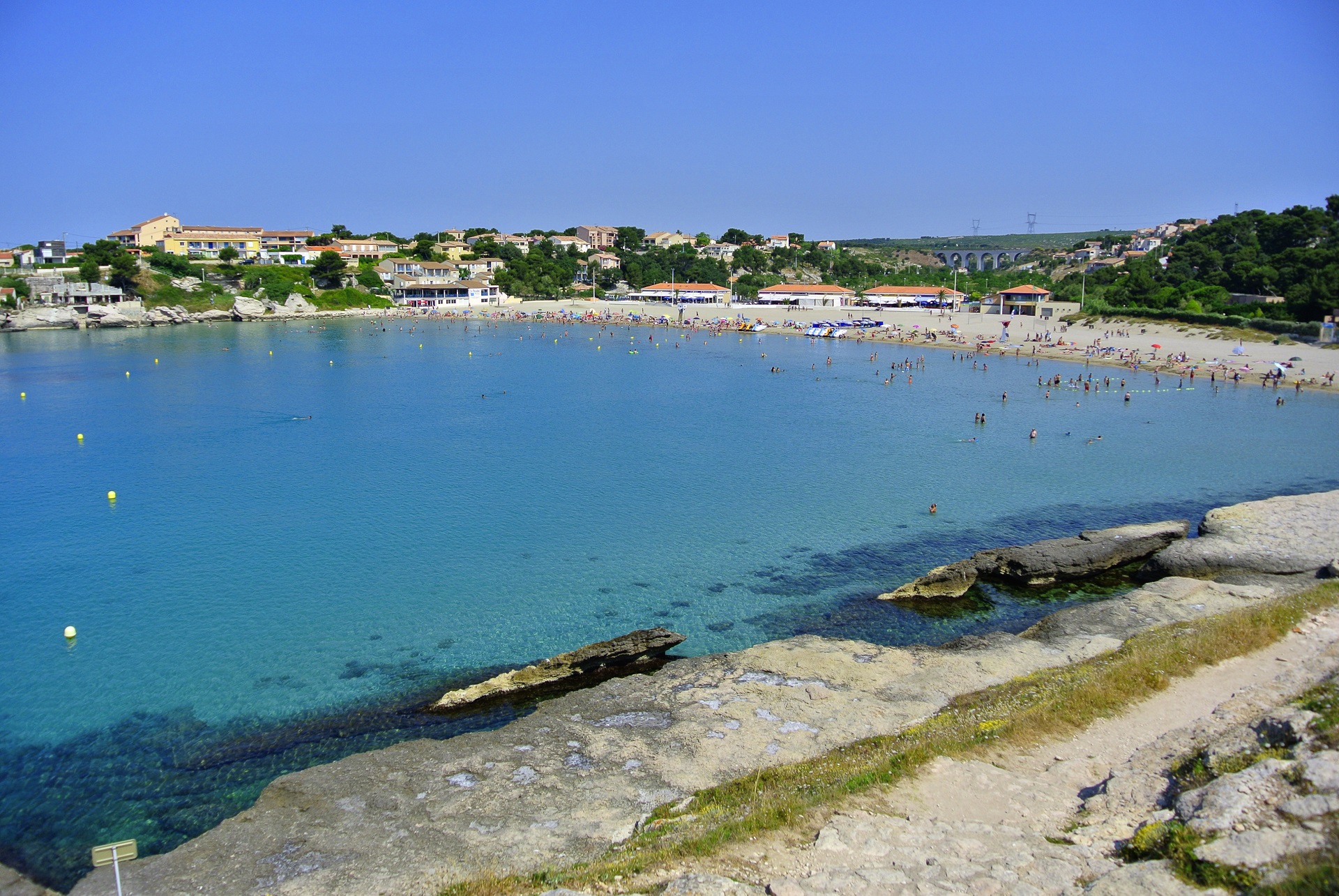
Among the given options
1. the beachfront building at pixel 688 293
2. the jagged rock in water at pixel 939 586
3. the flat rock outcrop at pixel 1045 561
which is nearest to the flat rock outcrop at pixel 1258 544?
the flat rock outcrop at pixel 1045 561

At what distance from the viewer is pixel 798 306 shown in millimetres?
108438

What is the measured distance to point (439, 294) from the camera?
390ft

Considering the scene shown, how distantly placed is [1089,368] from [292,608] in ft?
191

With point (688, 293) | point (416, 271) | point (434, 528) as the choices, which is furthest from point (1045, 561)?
point (416, 271)

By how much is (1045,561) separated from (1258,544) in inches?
205

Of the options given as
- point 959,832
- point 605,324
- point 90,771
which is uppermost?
point 605,324

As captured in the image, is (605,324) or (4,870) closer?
(4,870)

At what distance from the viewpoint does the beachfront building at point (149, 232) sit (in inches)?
5094

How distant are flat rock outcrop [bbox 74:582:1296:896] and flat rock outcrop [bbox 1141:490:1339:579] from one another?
377cm

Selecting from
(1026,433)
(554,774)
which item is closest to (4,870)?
(554,774)

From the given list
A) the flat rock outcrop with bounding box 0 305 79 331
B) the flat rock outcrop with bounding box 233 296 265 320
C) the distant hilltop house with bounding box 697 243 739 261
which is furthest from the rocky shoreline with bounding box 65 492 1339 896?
the distant hilltop house with bounding box 697 243 739 261

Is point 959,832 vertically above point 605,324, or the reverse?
point 605,324

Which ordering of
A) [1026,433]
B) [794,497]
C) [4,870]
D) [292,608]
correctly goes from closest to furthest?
[4,870], [292,608], [794,497], [1026,433]

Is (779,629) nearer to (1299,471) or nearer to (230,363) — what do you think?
(1299,471)
